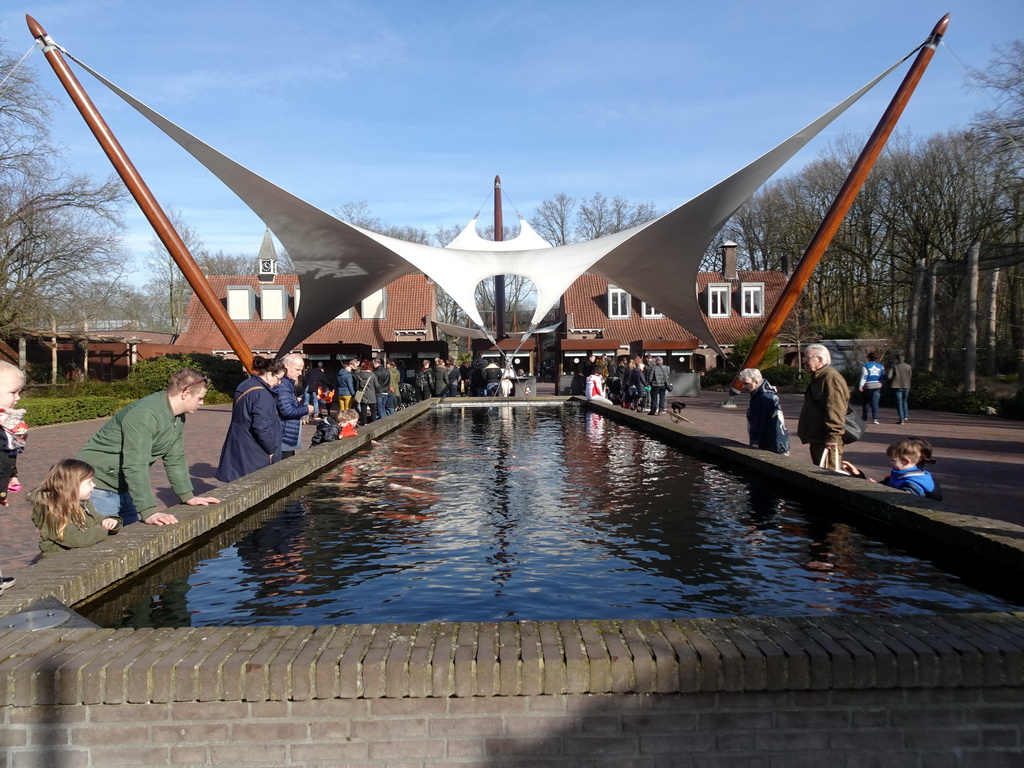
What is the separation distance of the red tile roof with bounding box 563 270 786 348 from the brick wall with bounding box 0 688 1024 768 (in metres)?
38.7

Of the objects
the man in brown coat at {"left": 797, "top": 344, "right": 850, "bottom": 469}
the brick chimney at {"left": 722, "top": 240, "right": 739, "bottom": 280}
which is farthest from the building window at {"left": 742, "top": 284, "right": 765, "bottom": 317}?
the man in brown coat at {"left": 797, "top": 344, "right": 850, "bottom": 469}

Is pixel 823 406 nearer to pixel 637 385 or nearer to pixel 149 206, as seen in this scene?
pixel 637 385

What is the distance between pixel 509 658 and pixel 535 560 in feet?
7.36

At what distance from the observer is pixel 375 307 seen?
42.2 m

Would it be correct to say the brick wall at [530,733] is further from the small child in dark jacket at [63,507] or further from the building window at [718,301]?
the building window at [718,301]

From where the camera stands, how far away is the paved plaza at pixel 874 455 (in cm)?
679

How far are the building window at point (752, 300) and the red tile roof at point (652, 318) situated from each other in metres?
0.36

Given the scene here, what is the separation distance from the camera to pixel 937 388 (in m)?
19.6

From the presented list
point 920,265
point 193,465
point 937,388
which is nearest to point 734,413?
point 937,388

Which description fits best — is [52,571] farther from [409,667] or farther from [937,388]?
[937,388]

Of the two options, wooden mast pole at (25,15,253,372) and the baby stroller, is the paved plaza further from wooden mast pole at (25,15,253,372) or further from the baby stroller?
the baby stroller

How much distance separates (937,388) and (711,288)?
23.6 metres

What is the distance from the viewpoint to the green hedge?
55.0 ft

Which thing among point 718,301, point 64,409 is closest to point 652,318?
point 718,301
